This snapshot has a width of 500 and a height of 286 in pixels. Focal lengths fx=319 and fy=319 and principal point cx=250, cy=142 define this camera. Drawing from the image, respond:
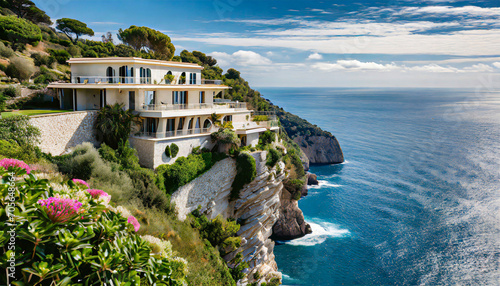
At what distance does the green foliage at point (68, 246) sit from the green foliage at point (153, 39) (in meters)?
55.6

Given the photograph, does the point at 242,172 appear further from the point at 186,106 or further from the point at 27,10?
the point at 27,10

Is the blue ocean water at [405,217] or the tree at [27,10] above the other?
the tree at [27,10]

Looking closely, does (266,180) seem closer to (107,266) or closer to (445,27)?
(107,266)

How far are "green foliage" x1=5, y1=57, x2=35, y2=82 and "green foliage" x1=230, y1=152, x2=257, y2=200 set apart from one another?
30.7 m

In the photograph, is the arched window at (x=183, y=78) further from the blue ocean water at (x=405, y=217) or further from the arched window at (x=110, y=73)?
the blue ocean water at (x=405, y=217)

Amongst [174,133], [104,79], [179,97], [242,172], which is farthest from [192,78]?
[242,172]

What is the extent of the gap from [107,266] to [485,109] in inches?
7141

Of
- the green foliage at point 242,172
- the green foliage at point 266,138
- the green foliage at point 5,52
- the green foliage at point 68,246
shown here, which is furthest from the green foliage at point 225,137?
the green foliage at point 5,52

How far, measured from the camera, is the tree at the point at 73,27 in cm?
7556

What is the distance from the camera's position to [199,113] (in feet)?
109

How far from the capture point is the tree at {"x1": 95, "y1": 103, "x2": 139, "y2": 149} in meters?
27.7

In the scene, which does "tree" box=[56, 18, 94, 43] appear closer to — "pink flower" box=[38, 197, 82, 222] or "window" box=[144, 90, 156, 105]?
"window" box=[144, 90, 156, 105]

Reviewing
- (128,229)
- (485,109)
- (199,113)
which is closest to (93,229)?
(128,229)

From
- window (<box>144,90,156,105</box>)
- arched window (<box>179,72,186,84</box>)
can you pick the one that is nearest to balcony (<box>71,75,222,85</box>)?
window (<box>144,90,156,105</box>)
